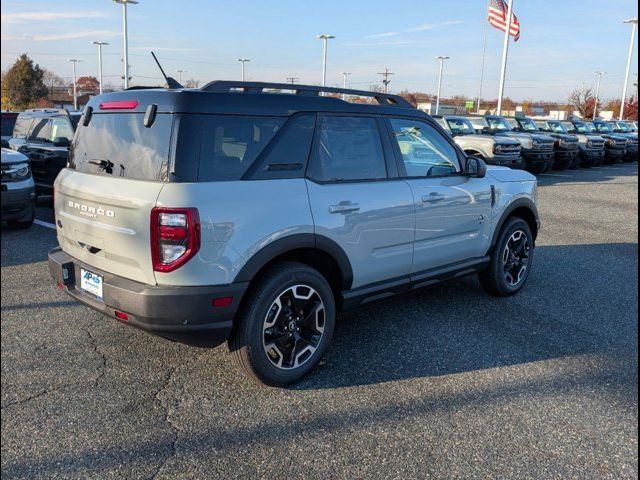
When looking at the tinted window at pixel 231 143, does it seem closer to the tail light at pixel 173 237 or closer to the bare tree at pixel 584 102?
the tail light at pixel 173 237

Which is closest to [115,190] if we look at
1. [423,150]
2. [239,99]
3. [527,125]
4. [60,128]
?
[239,99]

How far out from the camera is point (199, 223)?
2.89 meters

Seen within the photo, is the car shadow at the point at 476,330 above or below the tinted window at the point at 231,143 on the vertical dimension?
below

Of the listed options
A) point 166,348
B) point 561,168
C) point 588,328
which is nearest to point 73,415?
point 166,348

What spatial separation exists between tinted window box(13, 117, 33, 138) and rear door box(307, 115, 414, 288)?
8.79m

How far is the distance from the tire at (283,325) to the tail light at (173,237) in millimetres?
518

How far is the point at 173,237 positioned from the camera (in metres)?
2.89

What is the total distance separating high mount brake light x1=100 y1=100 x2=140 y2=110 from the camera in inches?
128

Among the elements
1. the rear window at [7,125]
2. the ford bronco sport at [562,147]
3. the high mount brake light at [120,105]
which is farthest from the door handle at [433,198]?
the ford bronco sport at [562,147]

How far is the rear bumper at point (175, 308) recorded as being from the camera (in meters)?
2.94

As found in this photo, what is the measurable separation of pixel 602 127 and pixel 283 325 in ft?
88.2

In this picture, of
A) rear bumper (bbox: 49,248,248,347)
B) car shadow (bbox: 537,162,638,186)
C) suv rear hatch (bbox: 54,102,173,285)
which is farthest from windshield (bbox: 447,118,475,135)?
rear bumper (bbox: 49,248,248,347)

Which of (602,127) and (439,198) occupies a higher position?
(602,127)

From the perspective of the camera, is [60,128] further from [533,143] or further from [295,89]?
[533,143]
